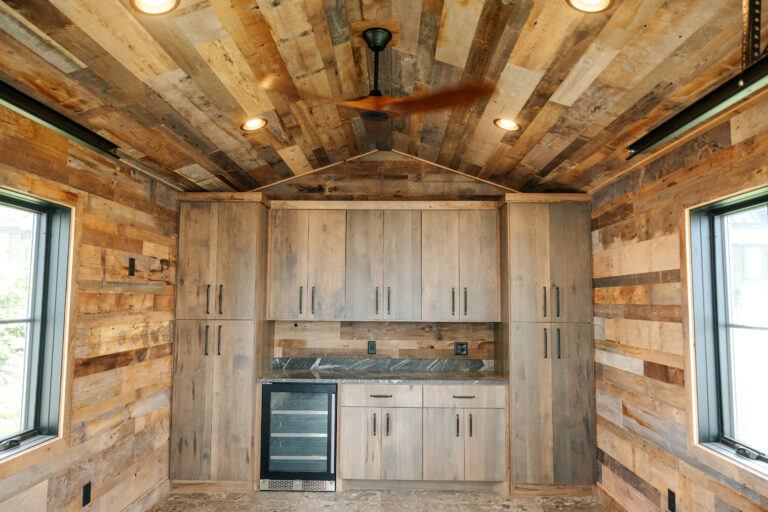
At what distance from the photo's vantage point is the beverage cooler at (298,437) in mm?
4359

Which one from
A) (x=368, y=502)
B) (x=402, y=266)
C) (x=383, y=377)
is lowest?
(x=368, y=502)

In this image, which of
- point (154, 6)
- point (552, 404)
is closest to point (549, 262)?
point (552, 404)

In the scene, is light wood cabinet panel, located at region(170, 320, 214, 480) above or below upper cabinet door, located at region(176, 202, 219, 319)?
below

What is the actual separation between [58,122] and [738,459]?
3.74 m

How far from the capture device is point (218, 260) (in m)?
4.49

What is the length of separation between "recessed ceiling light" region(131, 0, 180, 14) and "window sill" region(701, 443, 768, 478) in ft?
10.5

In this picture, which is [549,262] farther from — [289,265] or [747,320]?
[289,265]

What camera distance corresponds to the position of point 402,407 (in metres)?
4.39

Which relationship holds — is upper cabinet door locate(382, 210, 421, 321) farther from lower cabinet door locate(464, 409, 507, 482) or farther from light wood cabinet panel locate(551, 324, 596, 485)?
light wood cabinet panel locate(551, 324, 596, 485)

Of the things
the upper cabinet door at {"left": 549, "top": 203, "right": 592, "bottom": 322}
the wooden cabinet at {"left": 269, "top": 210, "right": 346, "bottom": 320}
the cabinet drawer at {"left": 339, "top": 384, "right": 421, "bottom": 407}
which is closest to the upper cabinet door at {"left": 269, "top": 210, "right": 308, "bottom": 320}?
the wooden cabinet at {"left": 269, "top": 210, "right": 346, "bottom": 320}

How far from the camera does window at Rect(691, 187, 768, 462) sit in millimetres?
2650

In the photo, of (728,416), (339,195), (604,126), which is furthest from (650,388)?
(339,195)

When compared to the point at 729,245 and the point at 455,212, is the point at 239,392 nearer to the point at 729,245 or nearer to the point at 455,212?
the point at 455,212

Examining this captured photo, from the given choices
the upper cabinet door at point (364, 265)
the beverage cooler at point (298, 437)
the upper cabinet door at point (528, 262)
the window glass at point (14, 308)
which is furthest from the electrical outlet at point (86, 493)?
the upper cabinet door at point (528, 262)
